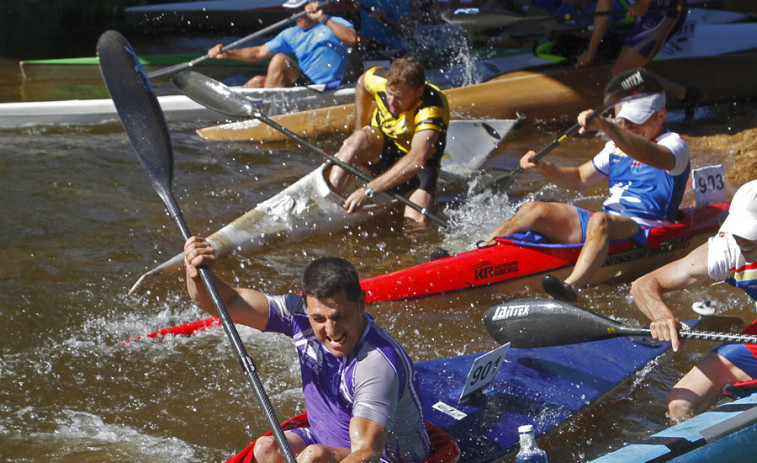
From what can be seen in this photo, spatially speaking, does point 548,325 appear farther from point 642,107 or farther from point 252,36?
point 252,36

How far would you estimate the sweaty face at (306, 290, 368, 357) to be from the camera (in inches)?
113

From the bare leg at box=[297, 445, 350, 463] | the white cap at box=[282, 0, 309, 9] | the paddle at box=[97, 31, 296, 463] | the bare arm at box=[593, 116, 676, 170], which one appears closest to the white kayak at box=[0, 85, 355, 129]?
the white cap at box=[282, 0, 309, 9]

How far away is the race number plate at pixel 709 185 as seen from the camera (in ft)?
17.8

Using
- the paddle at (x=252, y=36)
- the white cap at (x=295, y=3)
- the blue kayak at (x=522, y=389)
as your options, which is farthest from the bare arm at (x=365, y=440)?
the white cap at (x=295, y=3)

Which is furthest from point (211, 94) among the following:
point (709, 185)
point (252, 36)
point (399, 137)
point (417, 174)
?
point (709, 185)

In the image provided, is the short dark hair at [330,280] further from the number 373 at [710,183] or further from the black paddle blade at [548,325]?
the number 373 at [710,183]

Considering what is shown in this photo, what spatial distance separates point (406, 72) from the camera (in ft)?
20.0

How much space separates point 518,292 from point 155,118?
2599 millimetres

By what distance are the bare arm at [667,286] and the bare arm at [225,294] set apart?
1.64m

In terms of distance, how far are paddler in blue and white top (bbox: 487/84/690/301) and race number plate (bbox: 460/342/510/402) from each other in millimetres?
1291

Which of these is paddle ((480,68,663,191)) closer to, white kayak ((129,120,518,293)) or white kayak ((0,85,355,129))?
white kayak ((129,120,518,293))

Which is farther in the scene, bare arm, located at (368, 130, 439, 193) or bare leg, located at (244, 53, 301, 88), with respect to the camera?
bare leg, located at (244, 53, 301, 88)

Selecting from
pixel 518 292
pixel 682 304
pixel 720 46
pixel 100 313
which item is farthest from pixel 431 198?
pixel 720 46

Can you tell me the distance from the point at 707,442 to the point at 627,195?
8.42ft
